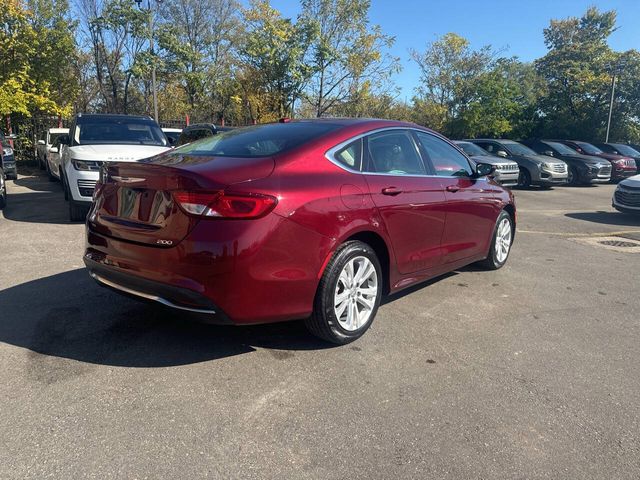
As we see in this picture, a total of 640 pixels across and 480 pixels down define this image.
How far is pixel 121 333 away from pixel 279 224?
1632mm

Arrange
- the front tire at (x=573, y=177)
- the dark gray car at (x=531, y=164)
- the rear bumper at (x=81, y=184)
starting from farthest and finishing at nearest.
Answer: the front tire at (x=573, y=177), the dark gray car at (x=531, y=164), the rear bumper at (x=81, y=184)

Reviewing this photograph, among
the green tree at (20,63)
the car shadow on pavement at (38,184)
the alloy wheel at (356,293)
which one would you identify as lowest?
the alloy wheel at (356,293)

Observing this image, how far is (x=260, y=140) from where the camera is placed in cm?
390

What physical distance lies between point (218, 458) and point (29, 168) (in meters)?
19.4

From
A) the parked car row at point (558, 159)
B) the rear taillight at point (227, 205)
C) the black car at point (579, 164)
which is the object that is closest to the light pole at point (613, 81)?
the parked car row at point (558, 159)

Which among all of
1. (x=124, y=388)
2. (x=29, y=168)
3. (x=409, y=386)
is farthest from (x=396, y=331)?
(x=29, y=168)

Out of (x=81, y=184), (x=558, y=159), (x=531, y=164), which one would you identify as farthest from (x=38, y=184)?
(x=558, y=159)

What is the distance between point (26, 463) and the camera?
2.33 m

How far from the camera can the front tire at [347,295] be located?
341 cm

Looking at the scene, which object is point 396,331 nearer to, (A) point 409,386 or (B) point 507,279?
(A) point 409,386

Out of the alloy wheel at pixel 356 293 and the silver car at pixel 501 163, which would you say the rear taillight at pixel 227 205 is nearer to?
the alloy wheel at pixel 356 293

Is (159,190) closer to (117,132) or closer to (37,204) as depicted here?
(117,132)

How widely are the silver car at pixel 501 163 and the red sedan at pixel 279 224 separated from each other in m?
11.5

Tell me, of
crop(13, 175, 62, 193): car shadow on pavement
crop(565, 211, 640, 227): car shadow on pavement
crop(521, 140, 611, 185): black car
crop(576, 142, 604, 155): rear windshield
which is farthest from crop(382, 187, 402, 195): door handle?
crop(576, 142, 604, 155): rear windshield
